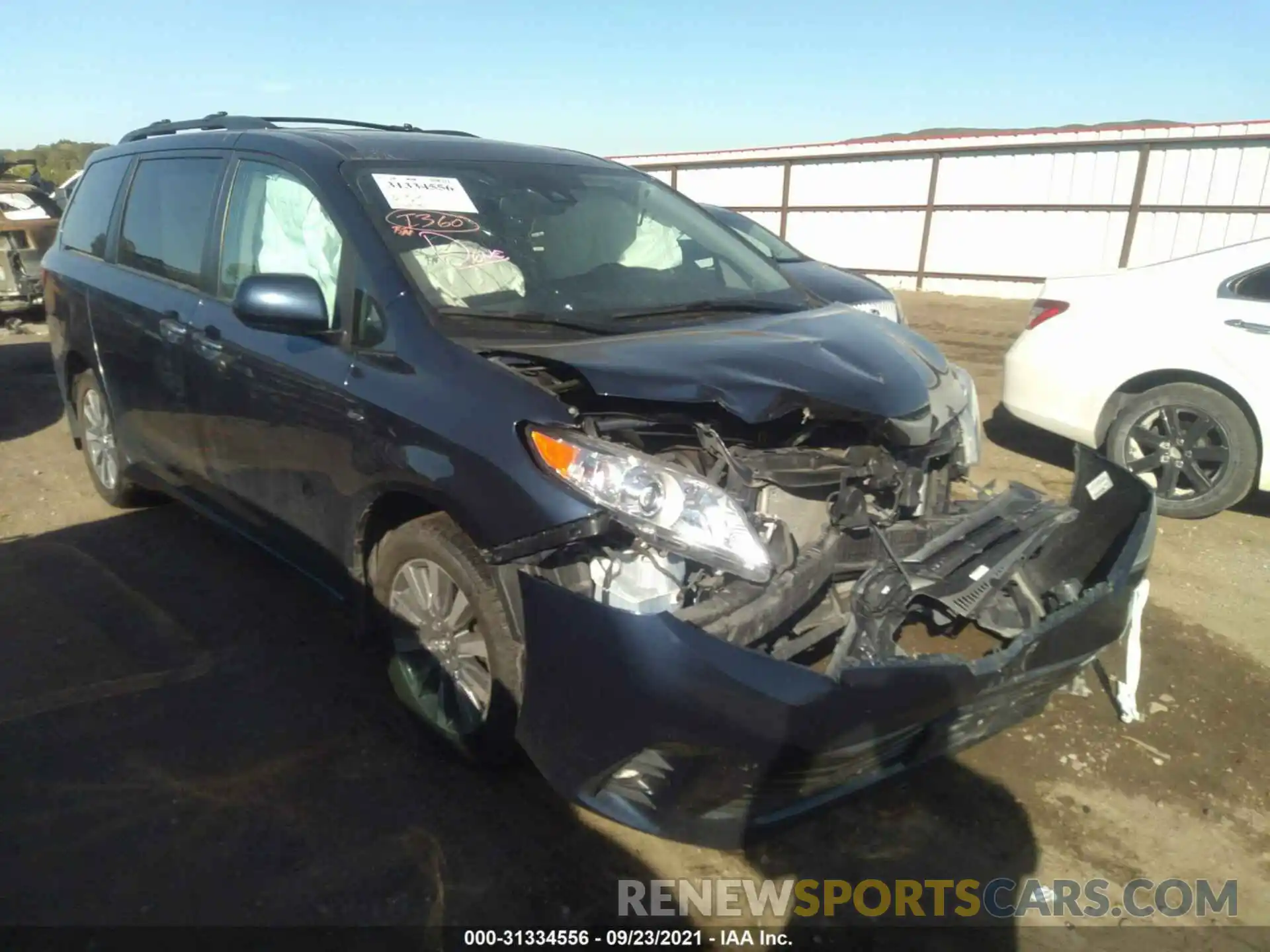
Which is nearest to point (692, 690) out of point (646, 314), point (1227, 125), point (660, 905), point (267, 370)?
point (660, 905)

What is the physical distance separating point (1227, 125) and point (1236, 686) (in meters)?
13.1

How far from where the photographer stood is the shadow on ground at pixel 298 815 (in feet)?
7.61

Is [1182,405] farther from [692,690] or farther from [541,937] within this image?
[541,937]

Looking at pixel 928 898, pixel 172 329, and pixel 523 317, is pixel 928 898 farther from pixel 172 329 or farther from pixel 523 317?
pixel 172 329

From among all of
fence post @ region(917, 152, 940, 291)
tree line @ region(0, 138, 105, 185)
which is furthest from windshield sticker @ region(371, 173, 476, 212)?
tree line @ region(0, 138, 105, 185)

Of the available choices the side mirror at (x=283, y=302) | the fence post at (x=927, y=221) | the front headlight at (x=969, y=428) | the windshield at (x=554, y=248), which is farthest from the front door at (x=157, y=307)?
the fence post at (x=927, y=221)

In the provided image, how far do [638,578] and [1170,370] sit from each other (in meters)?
3.89

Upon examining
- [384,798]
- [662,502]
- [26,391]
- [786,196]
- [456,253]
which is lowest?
[26,391]

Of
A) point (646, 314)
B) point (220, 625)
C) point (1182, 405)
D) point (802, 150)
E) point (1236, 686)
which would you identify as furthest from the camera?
Answer: point (802, 150)

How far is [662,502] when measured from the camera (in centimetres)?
223

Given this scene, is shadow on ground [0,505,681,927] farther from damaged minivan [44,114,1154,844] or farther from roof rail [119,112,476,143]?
roof rail [119,112,476,143]

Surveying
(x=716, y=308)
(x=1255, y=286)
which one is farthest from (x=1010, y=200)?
(x=716, y=308)

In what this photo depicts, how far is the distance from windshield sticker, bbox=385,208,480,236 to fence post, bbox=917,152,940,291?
1421 cm

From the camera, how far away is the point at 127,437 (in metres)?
4.32
